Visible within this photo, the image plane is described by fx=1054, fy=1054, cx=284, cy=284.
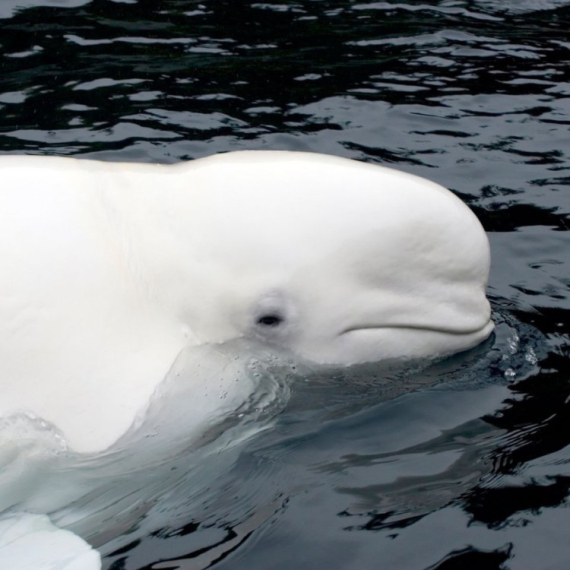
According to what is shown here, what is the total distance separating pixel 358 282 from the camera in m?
6.62

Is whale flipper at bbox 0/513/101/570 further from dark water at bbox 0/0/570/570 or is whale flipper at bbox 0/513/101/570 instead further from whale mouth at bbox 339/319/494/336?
whale mouth at bbox 339/319/494/336

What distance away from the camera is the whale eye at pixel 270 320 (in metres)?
6.61

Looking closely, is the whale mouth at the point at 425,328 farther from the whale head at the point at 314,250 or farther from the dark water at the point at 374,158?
the dark water at the point at 374,158

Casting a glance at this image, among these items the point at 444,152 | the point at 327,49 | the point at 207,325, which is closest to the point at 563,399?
the point at 207,325

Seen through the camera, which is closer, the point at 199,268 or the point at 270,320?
the point at 199,268

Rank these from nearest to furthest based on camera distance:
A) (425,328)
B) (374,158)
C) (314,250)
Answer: (314,250), (425,328), (374,158)

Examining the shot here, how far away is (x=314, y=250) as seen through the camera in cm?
646

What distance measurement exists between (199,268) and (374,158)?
5.67 meters

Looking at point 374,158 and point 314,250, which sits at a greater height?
point 314,250

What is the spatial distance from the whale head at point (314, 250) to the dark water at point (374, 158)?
0.67 metres

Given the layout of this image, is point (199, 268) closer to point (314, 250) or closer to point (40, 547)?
point (314, 250)

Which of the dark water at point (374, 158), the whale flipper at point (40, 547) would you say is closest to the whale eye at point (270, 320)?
the dark water at point (374, 158)

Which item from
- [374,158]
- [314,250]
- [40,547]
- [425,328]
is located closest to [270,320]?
[314,250]

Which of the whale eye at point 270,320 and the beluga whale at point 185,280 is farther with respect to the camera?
the whale eye at point 270,320
